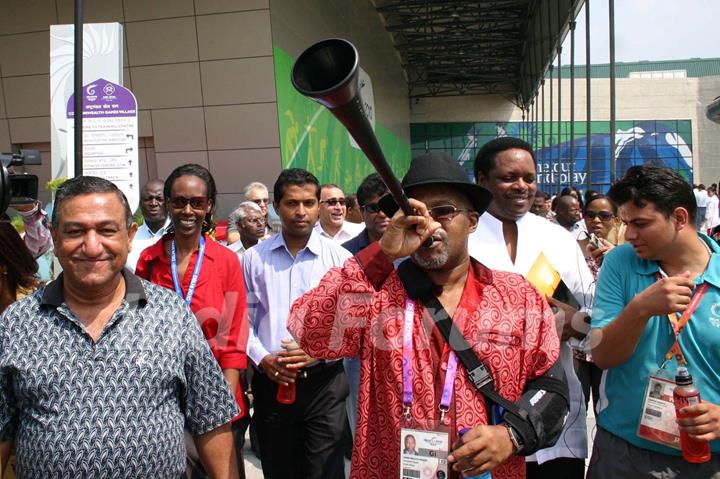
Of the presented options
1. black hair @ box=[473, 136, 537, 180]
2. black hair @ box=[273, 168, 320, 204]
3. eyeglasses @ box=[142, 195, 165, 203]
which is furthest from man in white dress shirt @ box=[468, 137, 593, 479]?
eyeglasses @ box=[142, 195, 165, 203]

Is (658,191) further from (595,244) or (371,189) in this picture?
(371,189)

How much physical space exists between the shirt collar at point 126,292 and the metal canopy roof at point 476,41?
1605cm

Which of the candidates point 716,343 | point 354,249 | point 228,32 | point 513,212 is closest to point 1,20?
point 228,32

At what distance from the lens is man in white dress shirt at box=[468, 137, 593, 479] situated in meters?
2.87

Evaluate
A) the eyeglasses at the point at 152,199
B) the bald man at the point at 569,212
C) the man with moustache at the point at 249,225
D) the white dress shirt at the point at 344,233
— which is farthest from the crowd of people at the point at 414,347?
the bald man at the point at 569,212

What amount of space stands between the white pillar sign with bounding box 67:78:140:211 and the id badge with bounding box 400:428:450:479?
362 centimetres

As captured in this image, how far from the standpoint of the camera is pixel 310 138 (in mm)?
12539

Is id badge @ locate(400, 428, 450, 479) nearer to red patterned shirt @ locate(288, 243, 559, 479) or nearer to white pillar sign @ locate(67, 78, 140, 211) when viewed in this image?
red patterned shirt @ locate(288, 243, 559, 479)

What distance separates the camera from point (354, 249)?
4242 mm

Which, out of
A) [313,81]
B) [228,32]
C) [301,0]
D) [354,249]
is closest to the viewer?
[313,81]

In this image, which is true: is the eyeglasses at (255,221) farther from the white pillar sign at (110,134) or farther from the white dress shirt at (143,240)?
the white pillar sign at (110,134)

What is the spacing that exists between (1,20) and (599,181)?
32.0 metres

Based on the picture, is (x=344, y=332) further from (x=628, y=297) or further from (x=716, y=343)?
(x=716, y=343)

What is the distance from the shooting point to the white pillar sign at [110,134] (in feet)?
16.4
